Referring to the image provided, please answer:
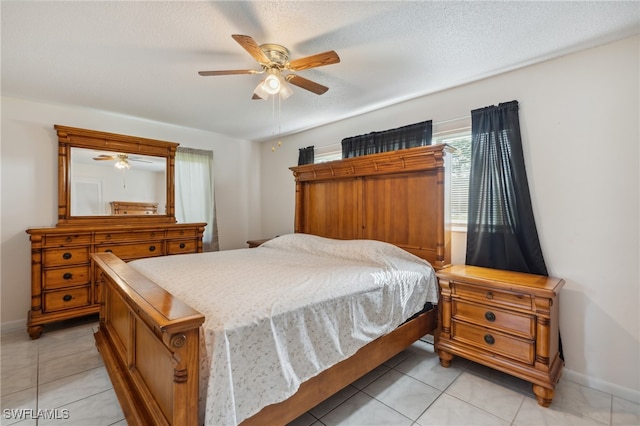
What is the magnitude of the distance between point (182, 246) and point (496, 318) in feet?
11.8

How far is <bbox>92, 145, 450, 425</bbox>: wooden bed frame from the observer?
1135mm

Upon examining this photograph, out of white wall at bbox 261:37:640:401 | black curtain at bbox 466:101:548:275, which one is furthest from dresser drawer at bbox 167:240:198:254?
white wall at bbox 261:37:640:401

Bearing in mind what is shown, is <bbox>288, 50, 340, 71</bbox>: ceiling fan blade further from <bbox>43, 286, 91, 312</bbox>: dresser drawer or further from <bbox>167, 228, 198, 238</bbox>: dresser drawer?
<bbox>43, 286, 91, 312</bbox>: dresser drawer

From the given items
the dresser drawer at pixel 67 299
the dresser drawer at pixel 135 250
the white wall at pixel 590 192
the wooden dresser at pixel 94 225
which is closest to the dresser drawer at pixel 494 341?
the white wall at pixel 590 192

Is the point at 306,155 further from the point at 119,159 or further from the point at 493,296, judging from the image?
the point at 493,296

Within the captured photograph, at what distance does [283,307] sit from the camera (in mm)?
1471

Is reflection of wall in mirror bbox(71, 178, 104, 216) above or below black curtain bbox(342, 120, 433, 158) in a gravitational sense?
below

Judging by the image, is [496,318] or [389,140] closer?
[496,318]

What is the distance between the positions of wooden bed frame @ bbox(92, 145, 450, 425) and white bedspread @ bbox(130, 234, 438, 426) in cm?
11

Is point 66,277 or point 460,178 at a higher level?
point 460,178

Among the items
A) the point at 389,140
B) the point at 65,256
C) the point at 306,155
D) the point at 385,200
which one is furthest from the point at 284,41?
the point at 65,256

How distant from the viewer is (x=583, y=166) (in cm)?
217

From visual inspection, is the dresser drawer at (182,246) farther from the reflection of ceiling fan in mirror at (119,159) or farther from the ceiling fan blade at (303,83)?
the ceiling fan blade at (303,83)

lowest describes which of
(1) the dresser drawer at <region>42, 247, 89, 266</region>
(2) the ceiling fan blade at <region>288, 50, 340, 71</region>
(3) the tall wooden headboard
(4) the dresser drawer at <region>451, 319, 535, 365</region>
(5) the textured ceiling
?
(4) the dresser drawer at <region>451, 319, 535, 365</region>
